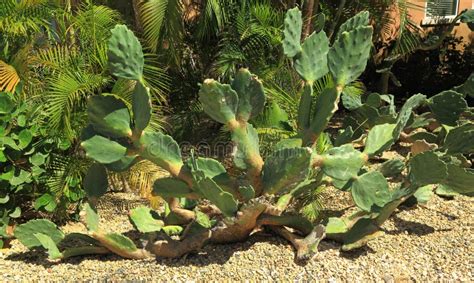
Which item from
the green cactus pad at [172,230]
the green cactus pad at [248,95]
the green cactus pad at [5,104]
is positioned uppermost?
the green cactus pad at [248,95]

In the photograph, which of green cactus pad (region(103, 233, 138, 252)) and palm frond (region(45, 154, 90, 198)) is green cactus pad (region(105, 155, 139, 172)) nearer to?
green cactus pad (region(103, 233, 138, 252))

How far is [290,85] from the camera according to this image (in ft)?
16.3

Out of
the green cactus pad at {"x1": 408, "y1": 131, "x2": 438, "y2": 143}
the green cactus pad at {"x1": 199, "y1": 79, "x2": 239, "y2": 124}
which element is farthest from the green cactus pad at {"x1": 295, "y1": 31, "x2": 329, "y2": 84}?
the green cactus pad at {"x1": 408, "y1": 131, "x2": 438, "y2": 143}

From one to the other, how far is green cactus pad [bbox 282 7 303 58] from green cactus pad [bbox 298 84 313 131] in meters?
0.26

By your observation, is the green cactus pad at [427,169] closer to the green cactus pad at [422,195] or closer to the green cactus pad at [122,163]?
the green cactus pad at [422,195]

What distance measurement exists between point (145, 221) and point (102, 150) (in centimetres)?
68

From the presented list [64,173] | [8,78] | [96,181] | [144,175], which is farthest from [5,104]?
[144,175]

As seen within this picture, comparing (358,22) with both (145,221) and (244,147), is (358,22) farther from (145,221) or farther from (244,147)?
(145,221)

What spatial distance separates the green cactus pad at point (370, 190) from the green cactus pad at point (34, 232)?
2.01m

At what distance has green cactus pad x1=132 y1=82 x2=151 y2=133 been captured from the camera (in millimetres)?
3244

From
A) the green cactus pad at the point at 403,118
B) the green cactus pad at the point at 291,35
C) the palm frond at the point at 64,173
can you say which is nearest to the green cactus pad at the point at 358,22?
the green cactus pad at the point at 291,35

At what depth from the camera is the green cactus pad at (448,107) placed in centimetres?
492

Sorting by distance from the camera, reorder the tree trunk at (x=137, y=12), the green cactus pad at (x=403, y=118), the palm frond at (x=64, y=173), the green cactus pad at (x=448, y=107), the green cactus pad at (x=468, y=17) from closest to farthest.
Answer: the green cactus pad at (x=403, y=118) < the palm frond at (x=64, y=173) < the green cactus pad at (x=448, y=107) < the tree trunk at (x=137, y=12) < the green cactus pad at (x=468, y=17)

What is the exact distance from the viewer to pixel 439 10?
8.05m
